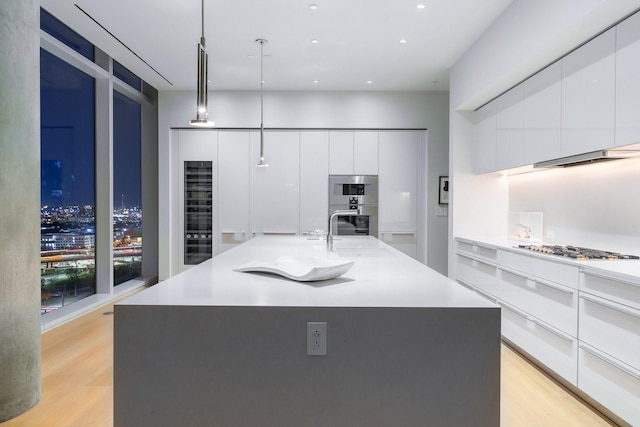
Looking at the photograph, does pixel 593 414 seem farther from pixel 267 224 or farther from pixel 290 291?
pixel 267 224

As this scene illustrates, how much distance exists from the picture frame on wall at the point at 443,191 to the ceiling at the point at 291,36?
121 cm

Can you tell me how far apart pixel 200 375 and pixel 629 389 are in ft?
6.64

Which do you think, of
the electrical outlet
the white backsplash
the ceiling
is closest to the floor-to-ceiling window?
the ceiling

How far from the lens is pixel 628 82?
2.24 meters

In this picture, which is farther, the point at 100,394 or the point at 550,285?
the point at 550,285

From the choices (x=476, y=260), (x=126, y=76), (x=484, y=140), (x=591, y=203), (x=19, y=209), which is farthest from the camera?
(x=126, y=76)

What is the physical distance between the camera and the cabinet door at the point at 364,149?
5516mm

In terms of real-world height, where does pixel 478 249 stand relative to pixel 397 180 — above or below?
below

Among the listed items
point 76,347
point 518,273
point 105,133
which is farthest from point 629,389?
point 105,133

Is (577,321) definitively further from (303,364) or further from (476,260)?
(303,364)

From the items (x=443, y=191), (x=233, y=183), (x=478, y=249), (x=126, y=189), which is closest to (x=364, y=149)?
(x=443, y=191)

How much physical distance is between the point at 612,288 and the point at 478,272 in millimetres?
1786

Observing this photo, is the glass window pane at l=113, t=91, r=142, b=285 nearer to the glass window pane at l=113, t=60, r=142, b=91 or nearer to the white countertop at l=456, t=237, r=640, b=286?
the glass window pane at l=113, t=60, r=142, b=91

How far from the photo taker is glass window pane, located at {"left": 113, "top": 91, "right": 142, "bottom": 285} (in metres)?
4.96
